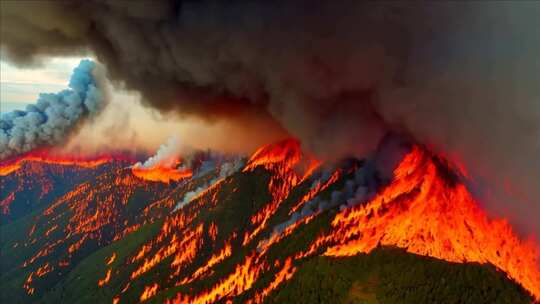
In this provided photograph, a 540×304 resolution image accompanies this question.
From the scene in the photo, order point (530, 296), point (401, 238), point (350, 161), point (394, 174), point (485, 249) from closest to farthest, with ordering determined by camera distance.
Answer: point (530, 296), point (485, 249), point (401, 238), point (394, 174), point (350, 161)

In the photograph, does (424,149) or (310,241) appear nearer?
(424,149)

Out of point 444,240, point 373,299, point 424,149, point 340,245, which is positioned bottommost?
point 373,299

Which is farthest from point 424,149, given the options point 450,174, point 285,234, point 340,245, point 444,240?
point 285,234

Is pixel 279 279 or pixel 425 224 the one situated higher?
pixel 279 279

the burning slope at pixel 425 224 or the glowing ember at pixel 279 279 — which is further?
the glowing ember at pixel 279 279

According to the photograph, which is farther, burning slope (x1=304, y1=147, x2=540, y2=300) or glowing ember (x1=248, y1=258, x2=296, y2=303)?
glowing ember (x1=248, y1=258, x2=296, y2=303)

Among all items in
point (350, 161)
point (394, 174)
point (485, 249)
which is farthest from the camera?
point (350, 161)

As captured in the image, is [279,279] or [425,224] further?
[279,279]

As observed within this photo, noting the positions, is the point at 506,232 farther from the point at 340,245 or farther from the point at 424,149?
the point at 340,245
